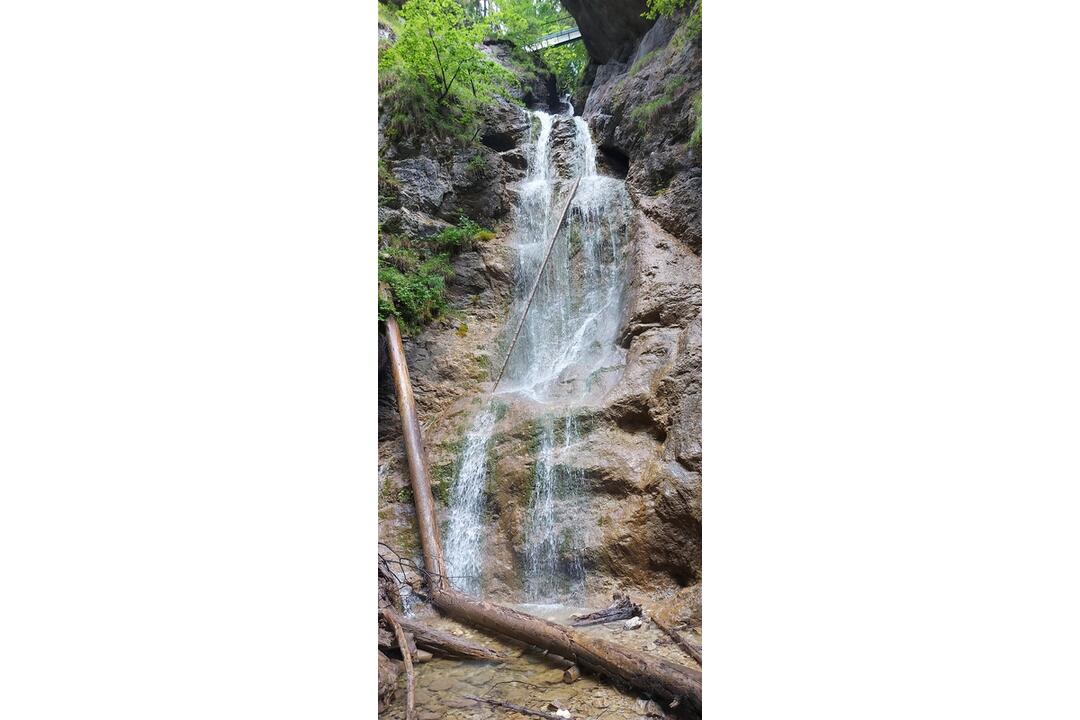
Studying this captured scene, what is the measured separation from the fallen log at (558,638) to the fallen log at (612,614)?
0.63 metres

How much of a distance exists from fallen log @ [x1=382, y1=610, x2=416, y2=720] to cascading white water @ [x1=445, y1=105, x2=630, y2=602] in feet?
5.69

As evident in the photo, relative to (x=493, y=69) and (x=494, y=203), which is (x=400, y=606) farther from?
(x=493, y=69)

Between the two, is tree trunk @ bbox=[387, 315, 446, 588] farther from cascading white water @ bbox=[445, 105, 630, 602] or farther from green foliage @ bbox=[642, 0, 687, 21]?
green foliage @ bbox=[642, 0, 687, 21]

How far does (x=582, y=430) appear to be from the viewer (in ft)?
18.9

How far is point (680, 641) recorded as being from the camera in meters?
3.74

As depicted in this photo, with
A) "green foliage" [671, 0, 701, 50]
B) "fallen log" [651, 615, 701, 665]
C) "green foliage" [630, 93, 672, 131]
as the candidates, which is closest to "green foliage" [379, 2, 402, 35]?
"green foliage" [630, 93, 672, 131]

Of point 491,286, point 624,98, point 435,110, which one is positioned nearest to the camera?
point 491,286

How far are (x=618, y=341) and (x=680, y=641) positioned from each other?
3.84 metres

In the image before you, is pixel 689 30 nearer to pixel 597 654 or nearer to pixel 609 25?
pixel 609 25

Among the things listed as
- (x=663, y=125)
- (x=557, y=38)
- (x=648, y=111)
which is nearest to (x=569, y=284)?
(x=663, y=125)

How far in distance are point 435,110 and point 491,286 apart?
119 inches

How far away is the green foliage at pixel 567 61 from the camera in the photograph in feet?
44.3
